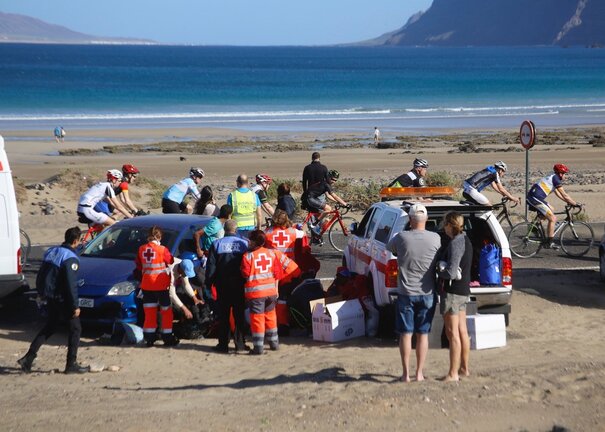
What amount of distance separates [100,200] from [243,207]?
244cm

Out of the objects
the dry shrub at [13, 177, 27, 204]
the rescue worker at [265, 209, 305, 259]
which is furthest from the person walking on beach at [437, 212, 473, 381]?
the dry shrub at [13, 177, 27, 204]

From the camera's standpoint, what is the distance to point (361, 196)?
25547mm

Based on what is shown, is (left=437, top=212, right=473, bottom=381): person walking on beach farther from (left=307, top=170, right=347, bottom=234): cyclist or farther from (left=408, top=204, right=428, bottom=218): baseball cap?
(left=307, top=170, right=347, bottom=234): cyclist

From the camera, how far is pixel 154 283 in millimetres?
11602

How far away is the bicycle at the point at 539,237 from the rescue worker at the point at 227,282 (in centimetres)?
756

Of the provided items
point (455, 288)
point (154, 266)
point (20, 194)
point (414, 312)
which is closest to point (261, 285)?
point (154, 266)

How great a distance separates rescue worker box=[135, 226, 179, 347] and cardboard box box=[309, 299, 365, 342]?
172 cm

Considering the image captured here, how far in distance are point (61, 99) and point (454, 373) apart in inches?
3145

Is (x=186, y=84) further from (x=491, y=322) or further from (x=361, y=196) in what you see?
(x=491, y=322)

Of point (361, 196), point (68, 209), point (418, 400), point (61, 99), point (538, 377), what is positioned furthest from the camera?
point (61, 99)

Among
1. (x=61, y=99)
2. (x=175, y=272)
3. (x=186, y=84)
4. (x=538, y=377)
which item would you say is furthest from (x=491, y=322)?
(x=186, y=84)

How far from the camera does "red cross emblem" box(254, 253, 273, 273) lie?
11258 mm

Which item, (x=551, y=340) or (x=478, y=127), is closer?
(x=551, y=340)

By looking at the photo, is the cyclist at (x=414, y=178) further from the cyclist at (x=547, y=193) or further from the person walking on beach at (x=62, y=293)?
the person walking on beach at (x=62, y=293)
